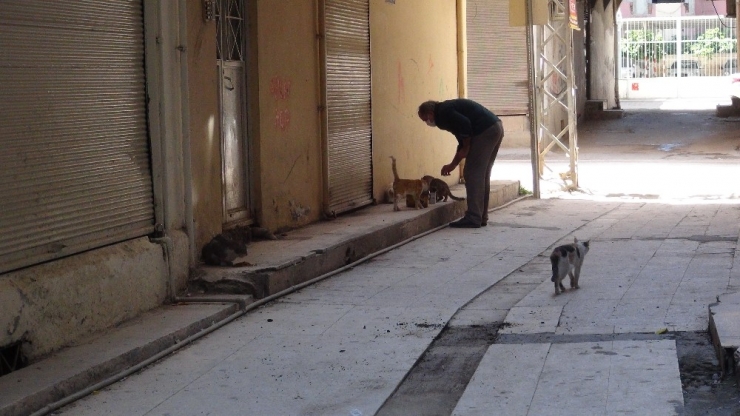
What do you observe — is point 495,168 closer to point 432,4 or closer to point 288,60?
point 432,4

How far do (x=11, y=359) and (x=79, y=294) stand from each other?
2.44 ft

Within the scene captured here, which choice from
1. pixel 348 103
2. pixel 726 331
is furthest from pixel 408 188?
pixel 726 331

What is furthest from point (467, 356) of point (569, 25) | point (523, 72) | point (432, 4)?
point (523, 72)

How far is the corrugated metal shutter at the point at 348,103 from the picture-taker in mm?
12586

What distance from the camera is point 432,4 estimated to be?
1655 centimetres

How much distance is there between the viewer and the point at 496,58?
86.9 feet

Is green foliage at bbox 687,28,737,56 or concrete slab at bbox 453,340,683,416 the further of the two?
green foliage at bbox 687,28,737,56

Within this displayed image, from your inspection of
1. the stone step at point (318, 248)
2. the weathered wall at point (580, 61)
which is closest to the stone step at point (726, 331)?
the stone step at point (318, 248)

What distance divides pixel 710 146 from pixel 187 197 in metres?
21.0

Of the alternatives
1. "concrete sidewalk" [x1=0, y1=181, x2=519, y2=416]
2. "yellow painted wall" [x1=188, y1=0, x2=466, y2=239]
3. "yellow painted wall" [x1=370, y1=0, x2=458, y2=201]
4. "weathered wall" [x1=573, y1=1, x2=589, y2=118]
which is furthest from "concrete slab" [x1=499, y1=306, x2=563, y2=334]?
"weathered wall" [x1=573, y1=1, x2=589, y2=118]

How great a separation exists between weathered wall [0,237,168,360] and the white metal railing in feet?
132

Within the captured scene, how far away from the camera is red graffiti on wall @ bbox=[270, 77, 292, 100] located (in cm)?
1099

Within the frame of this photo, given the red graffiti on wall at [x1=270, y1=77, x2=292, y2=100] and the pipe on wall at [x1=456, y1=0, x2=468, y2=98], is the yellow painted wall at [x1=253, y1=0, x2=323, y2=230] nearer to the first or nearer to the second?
the red graffiti on wall at [x1=270, y1=77, x2=292, y2=100]

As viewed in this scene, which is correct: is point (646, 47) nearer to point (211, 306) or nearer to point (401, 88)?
point (401, 88)
